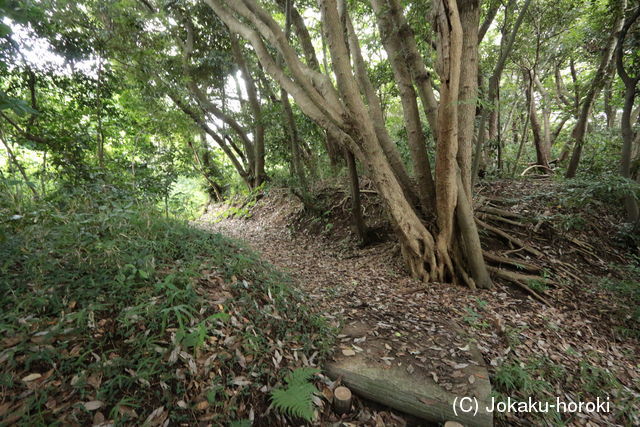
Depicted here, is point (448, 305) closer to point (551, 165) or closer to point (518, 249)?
point (518, 249)

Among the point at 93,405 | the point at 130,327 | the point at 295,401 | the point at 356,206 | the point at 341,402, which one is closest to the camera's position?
the point at 93,405

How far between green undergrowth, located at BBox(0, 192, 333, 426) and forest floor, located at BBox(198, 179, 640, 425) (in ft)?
2.85

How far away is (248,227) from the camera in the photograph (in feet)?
30.7

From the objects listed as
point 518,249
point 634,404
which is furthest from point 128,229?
point 518,249

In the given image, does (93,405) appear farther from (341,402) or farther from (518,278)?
(518,278)

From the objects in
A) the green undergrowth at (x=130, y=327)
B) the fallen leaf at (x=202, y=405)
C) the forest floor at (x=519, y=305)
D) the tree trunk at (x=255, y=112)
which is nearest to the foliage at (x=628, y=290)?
the forest floor at (x=519, y=305)

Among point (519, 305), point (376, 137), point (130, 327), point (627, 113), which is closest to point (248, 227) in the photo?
point (376, 137)

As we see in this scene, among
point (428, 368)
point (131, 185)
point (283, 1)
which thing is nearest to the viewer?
point (428, 368)

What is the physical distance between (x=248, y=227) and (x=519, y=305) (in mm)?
7703

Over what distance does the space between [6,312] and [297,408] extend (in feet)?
7.04

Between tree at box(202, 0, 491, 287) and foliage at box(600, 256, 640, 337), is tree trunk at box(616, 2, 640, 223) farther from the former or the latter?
tree at box(202, 0, 491, 287)

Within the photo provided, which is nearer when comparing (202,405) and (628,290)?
(202,405)

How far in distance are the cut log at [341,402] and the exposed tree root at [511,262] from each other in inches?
152

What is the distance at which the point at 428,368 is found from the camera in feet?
8.37
